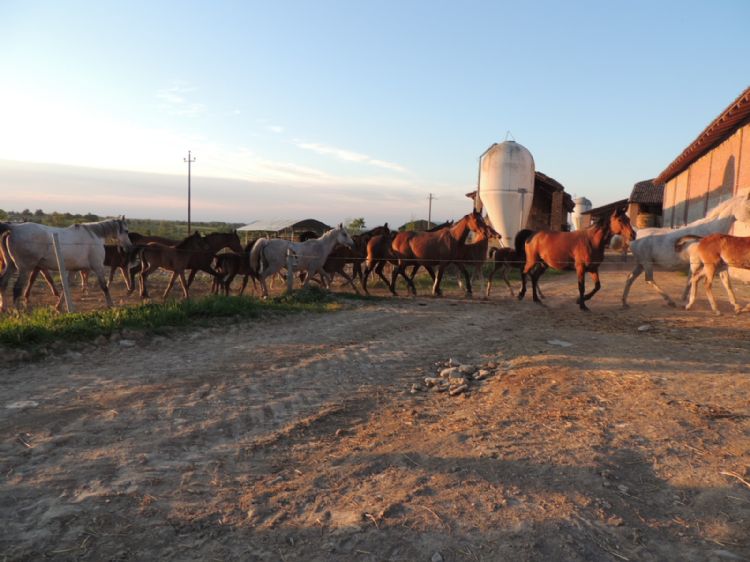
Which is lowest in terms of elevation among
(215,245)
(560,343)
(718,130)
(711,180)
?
(560,343)

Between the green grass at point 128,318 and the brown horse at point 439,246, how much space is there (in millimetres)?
3872

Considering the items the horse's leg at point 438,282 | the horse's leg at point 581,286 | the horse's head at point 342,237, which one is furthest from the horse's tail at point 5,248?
the horse's leg at point 581,286

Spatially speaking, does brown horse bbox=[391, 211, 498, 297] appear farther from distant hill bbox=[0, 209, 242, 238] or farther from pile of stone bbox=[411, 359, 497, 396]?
distant hill bbox=[0, 209, 242, 238]

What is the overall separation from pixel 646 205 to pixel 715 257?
32.7 m

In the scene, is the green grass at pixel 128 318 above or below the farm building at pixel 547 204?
below

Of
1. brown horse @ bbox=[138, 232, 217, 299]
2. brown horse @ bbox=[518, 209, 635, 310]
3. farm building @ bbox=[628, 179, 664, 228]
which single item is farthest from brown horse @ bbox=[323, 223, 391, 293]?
farm building @ bbox=[628, 179, 664, 228]

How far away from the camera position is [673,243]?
11.1 metres

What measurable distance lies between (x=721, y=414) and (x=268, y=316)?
284 inches

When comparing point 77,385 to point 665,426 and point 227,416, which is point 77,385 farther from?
point 665,426

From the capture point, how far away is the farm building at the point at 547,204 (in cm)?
2976

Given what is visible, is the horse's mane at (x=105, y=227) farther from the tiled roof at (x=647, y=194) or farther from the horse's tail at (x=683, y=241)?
the tiled roof at (x=647, y=194)

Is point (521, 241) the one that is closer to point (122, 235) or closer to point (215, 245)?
point (215, 245)

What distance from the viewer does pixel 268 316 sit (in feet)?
29.9

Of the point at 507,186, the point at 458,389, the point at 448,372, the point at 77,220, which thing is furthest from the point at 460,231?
the point at 77,220
